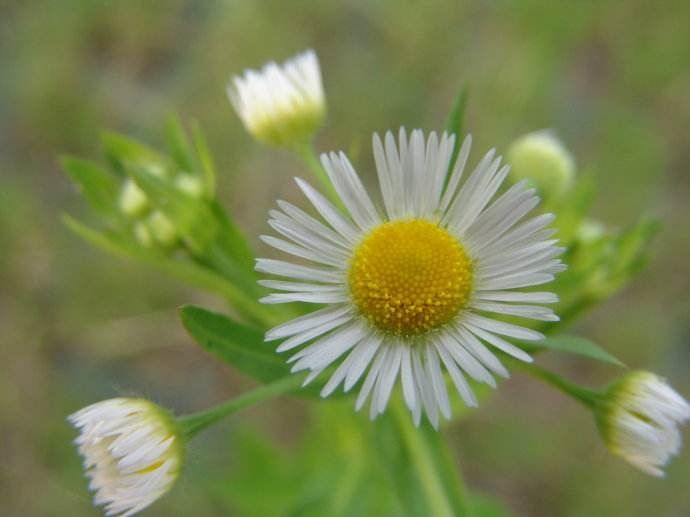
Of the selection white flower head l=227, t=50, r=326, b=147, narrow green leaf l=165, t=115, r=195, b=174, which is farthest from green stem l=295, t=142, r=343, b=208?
narrow green leaf l=165, t=115, r=195, b=174

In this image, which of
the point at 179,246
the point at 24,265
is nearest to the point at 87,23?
the point at 24,265

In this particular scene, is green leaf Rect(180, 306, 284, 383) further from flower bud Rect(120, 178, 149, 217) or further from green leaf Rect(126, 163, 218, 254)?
flower bud Rect(120, 178, 149, 217)

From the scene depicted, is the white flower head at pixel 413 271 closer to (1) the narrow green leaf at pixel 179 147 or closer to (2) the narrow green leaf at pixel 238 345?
(2) the narrow green leaf at pixel 238 345

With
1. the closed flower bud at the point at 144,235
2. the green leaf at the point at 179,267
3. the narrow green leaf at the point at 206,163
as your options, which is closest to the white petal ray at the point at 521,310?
the green leaf at the point at 179,267

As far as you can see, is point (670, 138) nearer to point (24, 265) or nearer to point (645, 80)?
point (645, 80)

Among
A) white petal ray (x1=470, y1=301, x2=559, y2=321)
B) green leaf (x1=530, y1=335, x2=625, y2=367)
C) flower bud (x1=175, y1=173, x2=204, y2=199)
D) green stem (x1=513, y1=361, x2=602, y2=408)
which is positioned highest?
flower bud (x1=175, y1=173, x2=204, y2=199)

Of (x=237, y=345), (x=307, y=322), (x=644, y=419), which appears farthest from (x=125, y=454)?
(x=644, y=419)

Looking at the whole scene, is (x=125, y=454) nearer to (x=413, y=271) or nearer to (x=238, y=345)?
(x=238, y=345)
